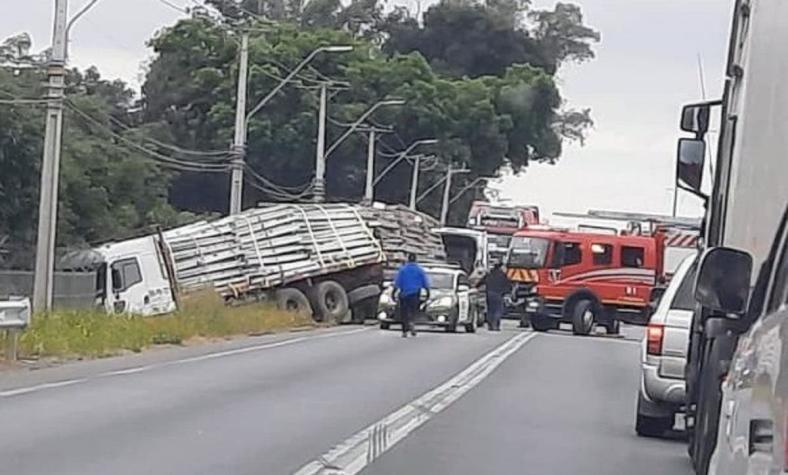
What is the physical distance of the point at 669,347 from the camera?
49.3 feet

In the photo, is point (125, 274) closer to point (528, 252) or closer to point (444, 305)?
point (444, 305)

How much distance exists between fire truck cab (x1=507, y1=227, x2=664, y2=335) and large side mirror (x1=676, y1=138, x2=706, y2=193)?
30523 millimetres

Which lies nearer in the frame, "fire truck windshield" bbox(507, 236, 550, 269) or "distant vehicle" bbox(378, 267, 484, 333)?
"distant vehicle" bbox(378, 267, 484, 333)

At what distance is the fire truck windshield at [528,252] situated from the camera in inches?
1832

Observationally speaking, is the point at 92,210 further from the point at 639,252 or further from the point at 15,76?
the point at 639,252

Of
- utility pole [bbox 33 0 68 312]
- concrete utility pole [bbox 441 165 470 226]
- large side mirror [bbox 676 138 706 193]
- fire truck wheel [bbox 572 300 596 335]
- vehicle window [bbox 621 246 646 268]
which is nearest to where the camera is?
large side mirror [bbox 676 138 706 193]

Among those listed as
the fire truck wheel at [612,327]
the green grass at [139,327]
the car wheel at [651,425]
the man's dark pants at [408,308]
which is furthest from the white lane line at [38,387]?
the fire truck wheel at [612,327]

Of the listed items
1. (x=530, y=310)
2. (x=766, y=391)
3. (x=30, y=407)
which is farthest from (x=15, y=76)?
(x=766, y=391)

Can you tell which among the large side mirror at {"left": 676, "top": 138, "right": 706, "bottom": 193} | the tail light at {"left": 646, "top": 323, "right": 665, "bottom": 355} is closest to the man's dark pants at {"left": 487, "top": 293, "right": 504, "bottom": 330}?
the tail light at {"left": 646, "top": 323, "right": 665, "bottom": 355}

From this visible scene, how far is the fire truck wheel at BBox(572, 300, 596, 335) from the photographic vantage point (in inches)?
1743

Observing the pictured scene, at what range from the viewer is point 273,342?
32156 millimetres

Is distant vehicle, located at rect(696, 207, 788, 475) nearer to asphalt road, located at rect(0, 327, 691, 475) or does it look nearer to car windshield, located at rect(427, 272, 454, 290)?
asphalt road, located at rect(0, 327, 691, 475)

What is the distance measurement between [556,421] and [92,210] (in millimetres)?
35410

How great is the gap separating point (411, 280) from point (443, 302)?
5651 mm
